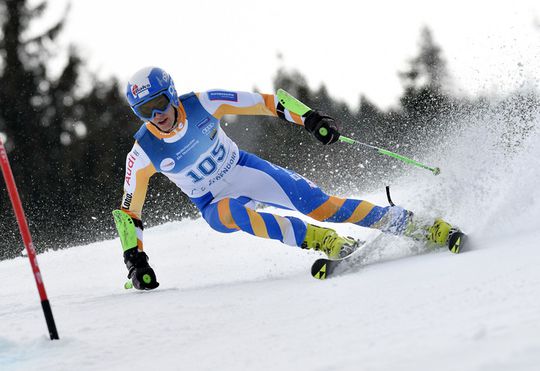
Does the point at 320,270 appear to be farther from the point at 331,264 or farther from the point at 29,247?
the point at 29,247

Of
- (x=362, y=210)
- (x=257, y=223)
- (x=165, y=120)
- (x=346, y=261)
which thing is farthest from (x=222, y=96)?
(x=346, y=261)

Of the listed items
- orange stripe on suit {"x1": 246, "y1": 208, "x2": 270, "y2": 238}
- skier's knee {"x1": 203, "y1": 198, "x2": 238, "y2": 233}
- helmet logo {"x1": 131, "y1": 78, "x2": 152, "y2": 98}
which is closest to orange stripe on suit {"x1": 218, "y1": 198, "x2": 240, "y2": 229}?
skier's knee {"x1": 203, "y1": 198, "x2": 238, "y2": 233}

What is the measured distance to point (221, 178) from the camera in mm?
4723

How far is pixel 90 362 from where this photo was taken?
278 cm

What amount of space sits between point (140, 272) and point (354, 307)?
1.96 meters

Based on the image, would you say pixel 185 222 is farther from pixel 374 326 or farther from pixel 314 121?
pixel 374 326

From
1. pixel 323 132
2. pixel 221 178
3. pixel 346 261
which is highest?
pixel 323 132

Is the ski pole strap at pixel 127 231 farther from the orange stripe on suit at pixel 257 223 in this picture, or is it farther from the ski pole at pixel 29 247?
the ski pole at pixel 29 247

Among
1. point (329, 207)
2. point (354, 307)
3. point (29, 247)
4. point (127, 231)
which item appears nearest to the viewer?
point (354, 307)

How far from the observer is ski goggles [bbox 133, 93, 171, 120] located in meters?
4.47

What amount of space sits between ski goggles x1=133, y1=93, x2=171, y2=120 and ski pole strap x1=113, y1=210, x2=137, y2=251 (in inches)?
27.4

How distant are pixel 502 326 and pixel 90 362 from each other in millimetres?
1568

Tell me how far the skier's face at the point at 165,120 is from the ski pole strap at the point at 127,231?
65cm

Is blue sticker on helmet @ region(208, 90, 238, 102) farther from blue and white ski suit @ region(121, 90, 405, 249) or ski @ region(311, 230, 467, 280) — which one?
ski @ region(311, 230, 467, 280)
